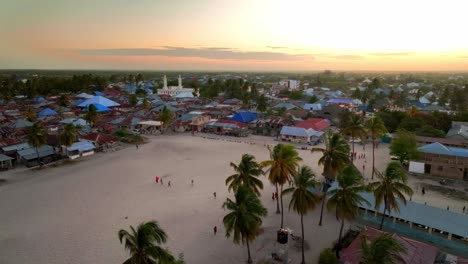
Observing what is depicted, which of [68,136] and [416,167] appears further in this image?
[68,136]

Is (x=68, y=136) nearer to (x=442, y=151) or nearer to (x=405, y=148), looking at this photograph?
(x=405, y=148)

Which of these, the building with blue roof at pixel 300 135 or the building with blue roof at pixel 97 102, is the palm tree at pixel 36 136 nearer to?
the building with blue roof at pixel 300 135

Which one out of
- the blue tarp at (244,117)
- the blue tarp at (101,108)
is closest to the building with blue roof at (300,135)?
the blue tarp at (244,117)

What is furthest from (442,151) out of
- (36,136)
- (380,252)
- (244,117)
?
(36,136)

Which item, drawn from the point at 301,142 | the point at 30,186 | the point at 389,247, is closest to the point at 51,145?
the point at 30,186

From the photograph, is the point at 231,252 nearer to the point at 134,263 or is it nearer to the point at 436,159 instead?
the point at 134,263

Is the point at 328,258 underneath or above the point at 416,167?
above

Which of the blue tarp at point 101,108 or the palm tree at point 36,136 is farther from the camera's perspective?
the blue tarp at point 101,108
